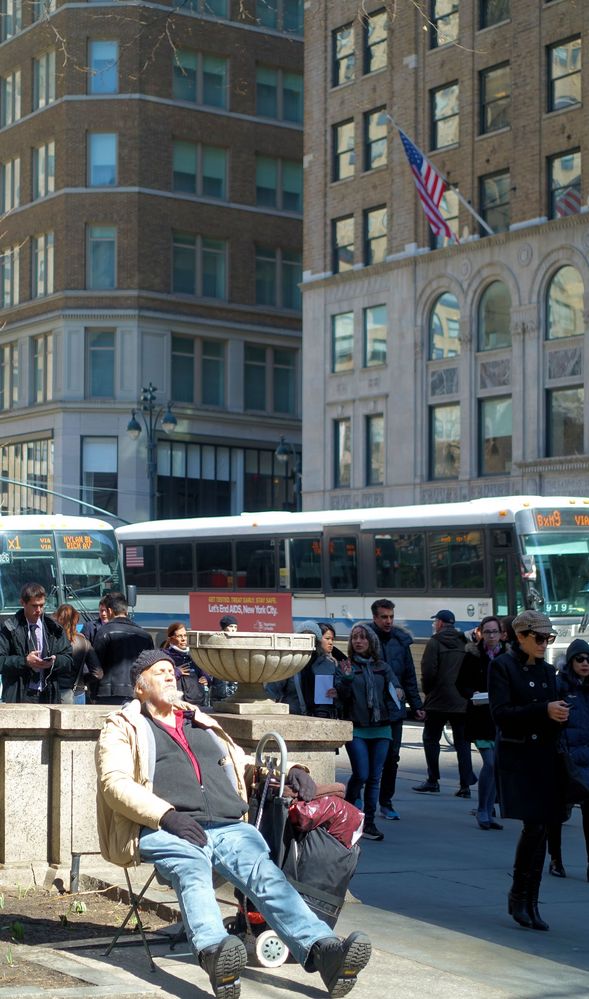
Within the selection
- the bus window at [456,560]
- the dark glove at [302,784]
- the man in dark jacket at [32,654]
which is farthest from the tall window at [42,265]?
the dark glove at [302,784]

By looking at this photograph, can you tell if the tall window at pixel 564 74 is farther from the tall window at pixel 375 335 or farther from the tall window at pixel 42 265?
the tall window at pixel 42 265

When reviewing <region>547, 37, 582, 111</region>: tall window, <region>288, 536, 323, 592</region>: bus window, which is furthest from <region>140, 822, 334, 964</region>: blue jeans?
<region>547, 37, 582, 111</region>: tall window

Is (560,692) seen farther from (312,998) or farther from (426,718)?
(426,718)

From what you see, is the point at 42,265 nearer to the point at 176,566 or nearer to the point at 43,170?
the point at 43,170

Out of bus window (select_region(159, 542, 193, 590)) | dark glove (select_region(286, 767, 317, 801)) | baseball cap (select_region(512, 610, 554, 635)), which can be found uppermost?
bus window (select_region(159, 542, 193, 590))

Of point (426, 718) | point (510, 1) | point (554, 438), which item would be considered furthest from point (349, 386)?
point (426, 718)

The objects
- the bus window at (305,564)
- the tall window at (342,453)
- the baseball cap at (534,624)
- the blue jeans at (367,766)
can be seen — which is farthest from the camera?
the tall window at (342,453)

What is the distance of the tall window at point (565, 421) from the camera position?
3797 centimetres

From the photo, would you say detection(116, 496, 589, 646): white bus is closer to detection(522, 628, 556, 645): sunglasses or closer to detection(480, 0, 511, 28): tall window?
detection(522, 628, 556, 645): sunglasses

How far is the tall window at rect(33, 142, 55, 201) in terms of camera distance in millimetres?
56844

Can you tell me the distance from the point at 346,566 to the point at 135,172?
31149 millimetres

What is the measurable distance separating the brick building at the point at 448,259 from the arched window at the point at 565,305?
0.17ft

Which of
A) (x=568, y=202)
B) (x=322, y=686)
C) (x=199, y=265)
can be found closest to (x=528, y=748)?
(x=322, y=686)

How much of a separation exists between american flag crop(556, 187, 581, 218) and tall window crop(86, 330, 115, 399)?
21.9m
